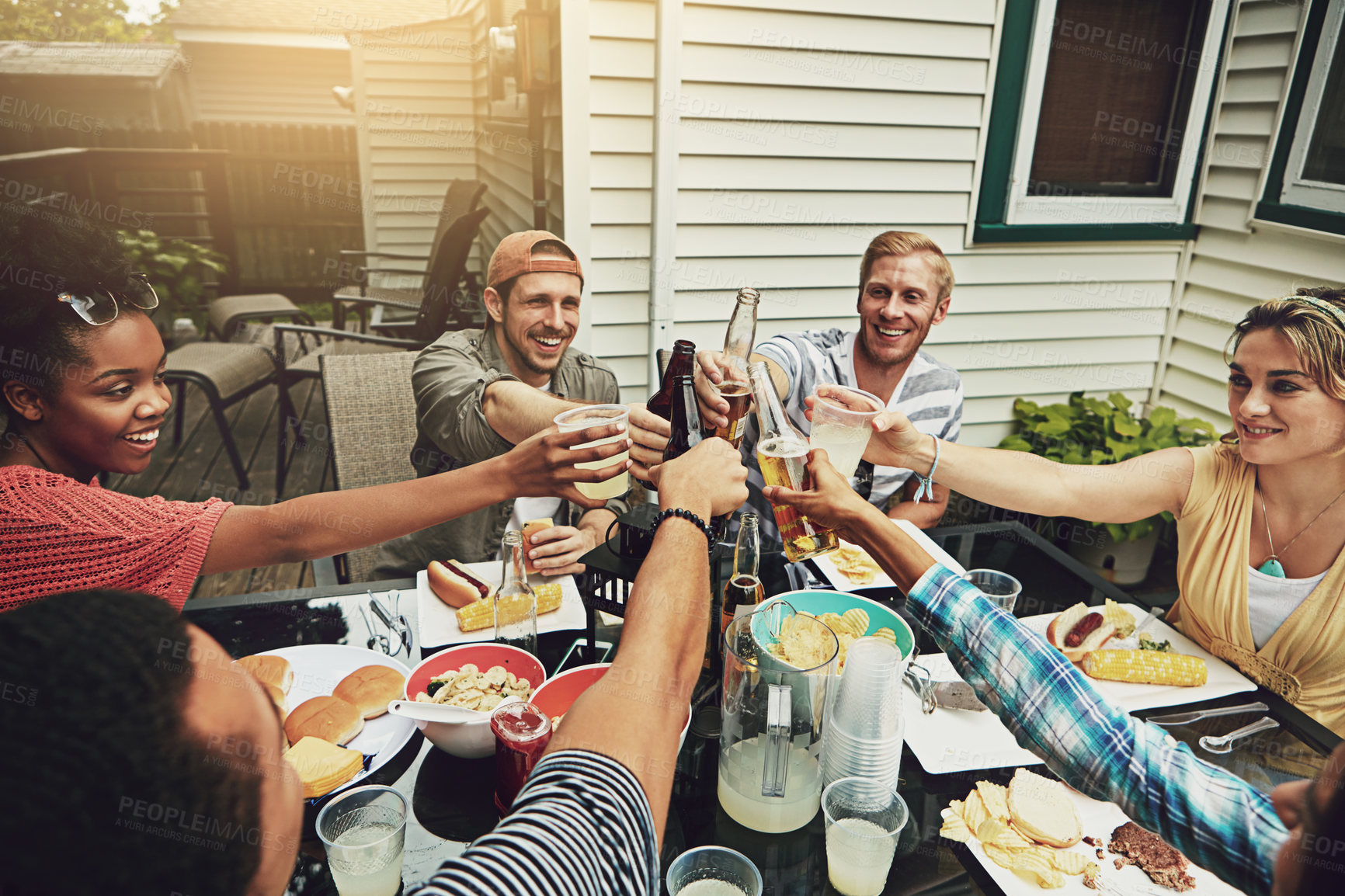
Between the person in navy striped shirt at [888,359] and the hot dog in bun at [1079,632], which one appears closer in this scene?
the hot dog in bun at [1079,632]

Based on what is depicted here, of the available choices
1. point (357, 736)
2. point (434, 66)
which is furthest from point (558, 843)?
point (434, 66)

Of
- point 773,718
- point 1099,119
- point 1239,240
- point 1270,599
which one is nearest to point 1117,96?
point 1099,119

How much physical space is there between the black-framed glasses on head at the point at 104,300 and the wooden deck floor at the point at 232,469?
257cm

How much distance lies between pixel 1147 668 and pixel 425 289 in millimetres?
4724

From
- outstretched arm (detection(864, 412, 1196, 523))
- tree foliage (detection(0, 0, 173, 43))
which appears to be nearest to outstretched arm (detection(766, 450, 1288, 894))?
outstretched arm (detection(864, 412, 1196, 523))

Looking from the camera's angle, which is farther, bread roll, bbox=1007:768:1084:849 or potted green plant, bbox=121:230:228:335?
potted green plant, bbox=121:230:228:335

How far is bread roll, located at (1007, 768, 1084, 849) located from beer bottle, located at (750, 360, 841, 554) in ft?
1.85

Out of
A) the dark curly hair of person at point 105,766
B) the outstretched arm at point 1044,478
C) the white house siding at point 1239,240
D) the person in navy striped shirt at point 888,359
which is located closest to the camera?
the dark curly hair of person at point 105,766

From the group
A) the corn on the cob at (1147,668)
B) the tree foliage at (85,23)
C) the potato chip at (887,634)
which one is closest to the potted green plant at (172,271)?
the potato chip at (887,634)

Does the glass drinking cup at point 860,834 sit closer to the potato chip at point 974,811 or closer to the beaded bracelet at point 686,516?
the potato chip at point 974,811

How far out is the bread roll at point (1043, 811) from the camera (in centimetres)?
118

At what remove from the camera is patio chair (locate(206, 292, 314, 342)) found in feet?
17.6

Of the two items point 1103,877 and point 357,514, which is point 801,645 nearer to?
point 1103,877

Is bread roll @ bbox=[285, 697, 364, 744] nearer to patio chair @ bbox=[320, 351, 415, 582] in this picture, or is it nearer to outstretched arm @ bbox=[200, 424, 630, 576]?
outstretched arm @ bbox=[200, 424, 630, 576]
